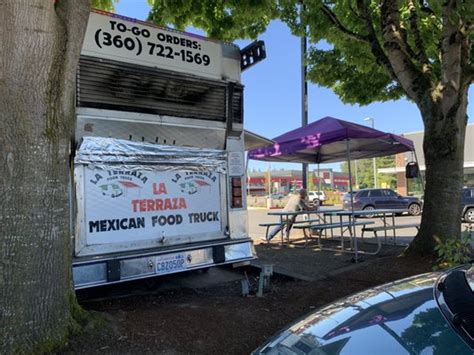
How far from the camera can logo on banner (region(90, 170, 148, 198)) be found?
4711 mm

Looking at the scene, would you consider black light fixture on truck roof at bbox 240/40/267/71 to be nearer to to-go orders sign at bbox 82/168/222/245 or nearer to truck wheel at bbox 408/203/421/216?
to-go orders sign at bbox 82/168/222/245

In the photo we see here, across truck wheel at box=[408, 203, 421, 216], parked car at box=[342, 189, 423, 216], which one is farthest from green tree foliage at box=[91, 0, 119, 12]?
truck wheel at box=[408, 203, 421, 216]

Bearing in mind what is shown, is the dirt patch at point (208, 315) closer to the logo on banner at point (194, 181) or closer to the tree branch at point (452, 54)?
the logo on banner at point (194, 181)

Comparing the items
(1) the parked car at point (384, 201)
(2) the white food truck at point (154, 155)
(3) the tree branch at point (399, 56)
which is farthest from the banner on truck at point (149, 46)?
(1) the parked car at point (384, 201)

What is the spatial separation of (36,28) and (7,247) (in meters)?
1.58

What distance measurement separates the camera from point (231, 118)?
5.64 m

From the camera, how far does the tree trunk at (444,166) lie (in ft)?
23.7

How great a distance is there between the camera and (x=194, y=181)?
539cm

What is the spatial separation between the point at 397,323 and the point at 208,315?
2686 mm

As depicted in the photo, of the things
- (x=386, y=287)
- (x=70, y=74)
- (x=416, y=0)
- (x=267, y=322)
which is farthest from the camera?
(x=416, y=0)

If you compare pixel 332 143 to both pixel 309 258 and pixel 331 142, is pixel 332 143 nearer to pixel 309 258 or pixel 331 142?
pixel 331 142

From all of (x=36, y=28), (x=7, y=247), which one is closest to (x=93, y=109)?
(x=36, y=28)

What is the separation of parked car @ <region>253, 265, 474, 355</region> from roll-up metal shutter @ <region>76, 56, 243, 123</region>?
314 cm

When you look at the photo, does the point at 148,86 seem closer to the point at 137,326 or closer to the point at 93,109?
the point at 93,109
